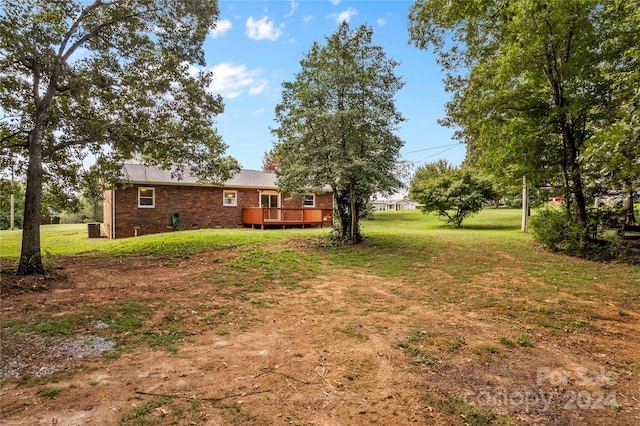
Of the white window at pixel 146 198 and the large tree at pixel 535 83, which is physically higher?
the large tree at pixel 535 83

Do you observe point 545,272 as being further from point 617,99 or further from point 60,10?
point 60,10

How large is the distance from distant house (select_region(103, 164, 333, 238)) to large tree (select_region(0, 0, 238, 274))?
21.3 ft

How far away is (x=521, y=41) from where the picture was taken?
29.2ft

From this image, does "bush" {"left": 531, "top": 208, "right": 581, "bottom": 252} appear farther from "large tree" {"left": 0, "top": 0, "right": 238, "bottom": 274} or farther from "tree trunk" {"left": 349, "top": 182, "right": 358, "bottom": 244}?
"large tree" {"left": 0, "top": 0, "right": 238, "bottom": 274}

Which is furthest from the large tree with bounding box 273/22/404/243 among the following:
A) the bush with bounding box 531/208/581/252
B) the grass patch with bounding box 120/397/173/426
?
the grass patch with bounding box 120/397/173/426

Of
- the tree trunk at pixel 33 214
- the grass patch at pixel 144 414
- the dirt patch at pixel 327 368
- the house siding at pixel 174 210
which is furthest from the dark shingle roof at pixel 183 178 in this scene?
the grass patch at pixel 144 414

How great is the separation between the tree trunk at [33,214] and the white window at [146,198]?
10683 mm

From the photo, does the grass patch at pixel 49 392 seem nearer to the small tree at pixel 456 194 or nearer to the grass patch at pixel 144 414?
the grass patch at pixel 144 414

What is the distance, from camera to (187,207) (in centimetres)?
1916

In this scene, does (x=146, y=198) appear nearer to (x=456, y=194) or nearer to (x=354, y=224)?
(x=354, y=224)

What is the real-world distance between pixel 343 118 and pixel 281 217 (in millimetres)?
9568

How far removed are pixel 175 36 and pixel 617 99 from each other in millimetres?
13104

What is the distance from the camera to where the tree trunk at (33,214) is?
7445 mm

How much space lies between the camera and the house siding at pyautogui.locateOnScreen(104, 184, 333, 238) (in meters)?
17.5
